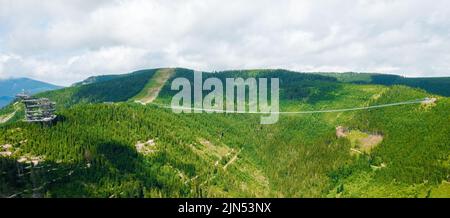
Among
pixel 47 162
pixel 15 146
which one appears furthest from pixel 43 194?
pixel 15 146

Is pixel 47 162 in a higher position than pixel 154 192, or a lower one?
higher

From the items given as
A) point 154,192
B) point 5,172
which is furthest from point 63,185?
point 154,192
